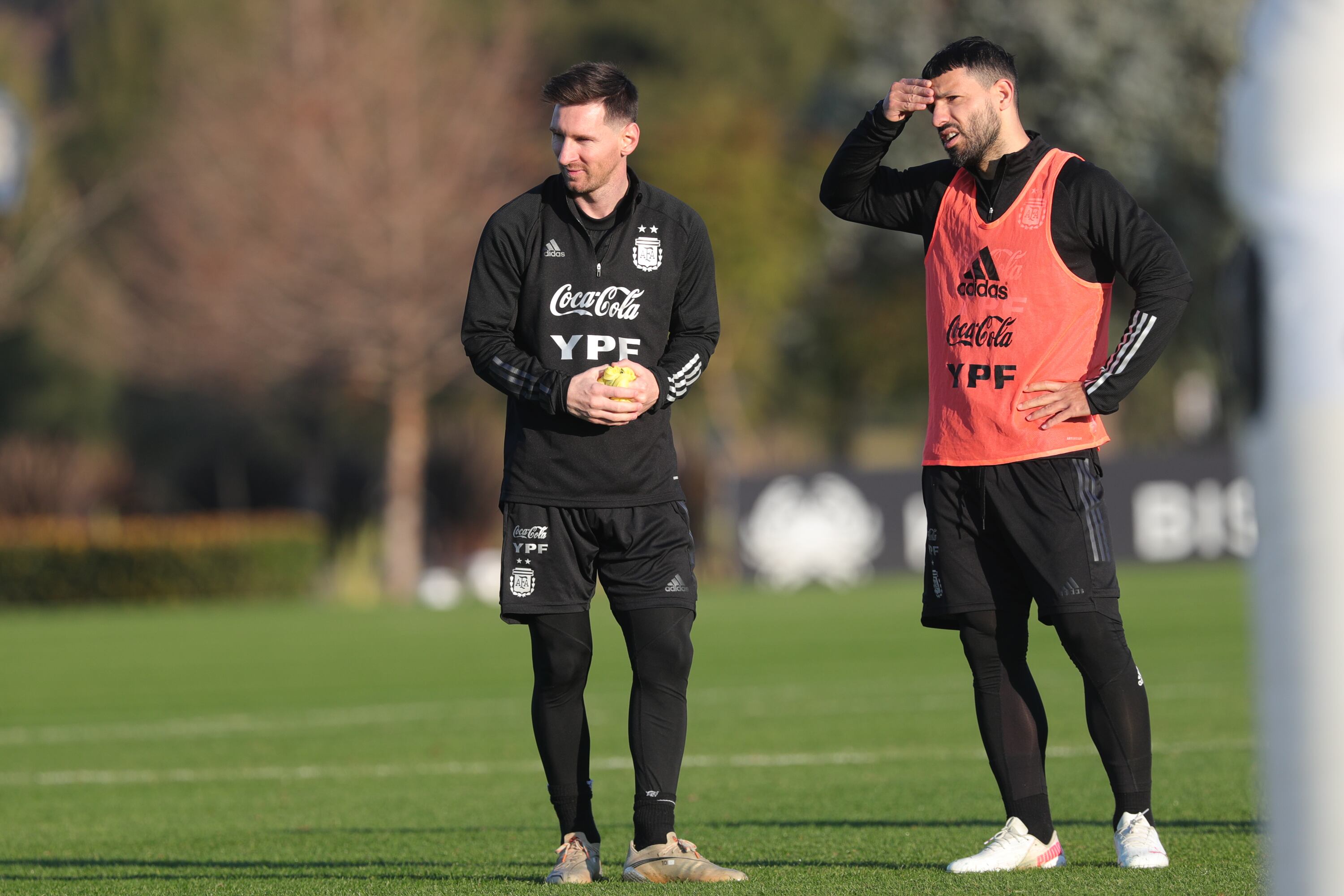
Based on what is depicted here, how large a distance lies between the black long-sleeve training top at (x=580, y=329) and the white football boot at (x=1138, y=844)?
1567 mm

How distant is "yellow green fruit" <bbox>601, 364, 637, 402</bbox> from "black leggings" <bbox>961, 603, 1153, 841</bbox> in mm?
1211

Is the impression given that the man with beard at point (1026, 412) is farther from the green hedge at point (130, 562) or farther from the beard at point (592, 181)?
the green hedge at point (130, 562)

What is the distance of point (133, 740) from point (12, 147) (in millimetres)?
14522

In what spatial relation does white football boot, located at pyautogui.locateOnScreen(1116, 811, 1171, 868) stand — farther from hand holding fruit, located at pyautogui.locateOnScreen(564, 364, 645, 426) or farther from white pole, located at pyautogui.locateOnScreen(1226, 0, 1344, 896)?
white pole, located at pyautogui.locateOnScreen(1226, 0, 1344, 896)

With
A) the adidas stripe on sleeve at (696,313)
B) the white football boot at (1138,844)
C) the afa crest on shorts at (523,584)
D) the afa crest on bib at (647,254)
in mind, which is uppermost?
the afa crest on bib at (647,254)

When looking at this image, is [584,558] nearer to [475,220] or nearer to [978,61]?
[978,61]

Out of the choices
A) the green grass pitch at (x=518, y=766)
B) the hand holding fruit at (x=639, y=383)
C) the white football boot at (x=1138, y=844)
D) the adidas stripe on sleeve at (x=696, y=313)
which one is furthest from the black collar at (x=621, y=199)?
the white football boot at (x=1138, y=844)

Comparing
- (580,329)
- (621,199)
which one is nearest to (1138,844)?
(580,329)

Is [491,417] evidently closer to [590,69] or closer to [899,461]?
[899,461]

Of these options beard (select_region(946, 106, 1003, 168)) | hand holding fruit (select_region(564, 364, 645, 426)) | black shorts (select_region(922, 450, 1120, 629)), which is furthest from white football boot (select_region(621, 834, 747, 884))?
beard (select_region(946, 106, 1003, 168))

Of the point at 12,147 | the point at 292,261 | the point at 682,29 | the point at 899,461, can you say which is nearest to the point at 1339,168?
the point at 12,147

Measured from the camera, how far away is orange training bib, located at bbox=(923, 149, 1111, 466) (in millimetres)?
5387

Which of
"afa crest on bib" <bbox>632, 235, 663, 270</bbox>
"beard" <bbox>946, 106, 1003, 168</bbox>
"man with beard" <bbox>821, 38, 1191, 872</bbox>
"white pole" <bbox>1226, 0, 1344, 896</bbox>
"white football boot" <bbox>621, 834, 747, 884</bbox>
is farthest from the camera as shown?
"afa crest on bib" <bbox>632, 235, 663, 270</bbox>

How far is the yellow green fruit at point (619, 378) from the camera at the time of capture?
17.2 feet
